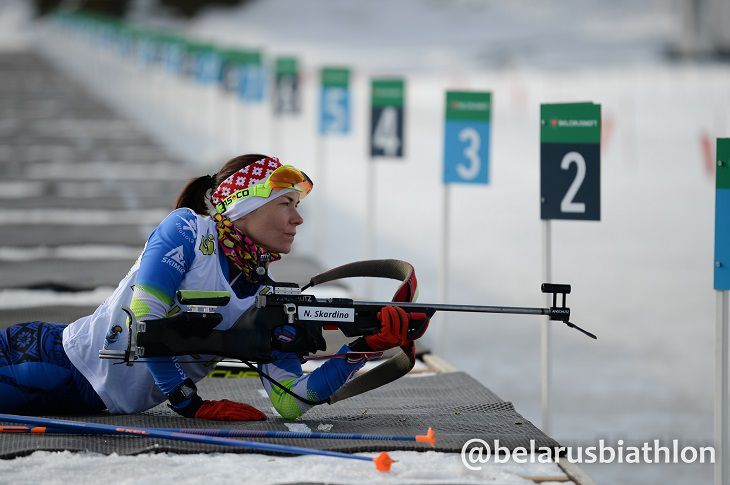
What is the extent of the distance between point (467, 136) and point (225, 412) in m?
3.13

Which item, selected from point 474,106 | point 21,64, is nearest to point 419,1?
point 21,64

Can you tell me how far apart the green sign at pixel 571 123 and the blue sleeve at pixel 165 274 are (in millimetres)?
1567

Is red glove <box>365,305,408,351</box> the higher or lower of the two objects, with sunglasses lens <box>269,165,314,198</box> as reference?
lower

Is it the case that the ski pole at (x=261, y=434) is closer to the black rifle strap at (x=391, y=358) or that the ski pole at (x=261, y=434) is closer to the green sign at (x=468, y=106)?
the black rifle strap at (x=391, y=358)

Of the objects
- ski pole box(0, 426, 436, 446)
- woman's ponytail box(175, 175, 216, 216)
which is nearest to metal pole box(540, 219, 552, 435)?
ski pole box(0, 426, 436, 446)

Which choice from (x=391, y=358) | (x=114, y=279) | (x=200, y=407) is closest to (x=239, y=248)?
(x=200, y=407)

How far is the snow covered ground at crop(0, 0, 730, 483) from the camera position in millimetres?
7574

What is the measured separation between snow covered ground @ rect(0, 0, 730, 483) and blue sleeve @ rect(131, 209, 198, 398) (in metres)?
2.65

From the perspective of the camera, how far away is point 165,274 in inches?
169

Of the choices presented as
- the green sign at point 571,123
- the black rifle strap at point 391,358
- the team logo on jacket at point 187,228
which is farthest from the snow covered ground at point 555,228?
the team logo on jacket at point 187,228

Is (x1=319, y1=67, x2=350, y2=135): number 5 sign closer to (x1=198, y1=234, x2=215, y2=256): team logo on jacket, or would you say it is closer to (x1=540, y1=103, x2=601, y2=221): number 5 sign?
(x1=540, y1=103, x2=601, y2=221): number 5 sign

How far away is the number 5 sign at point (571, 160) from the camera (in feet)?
17.1

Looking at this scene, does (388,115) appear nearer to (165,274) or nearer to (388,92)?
(388,92)

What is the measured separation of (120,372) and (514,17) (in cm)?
5857
